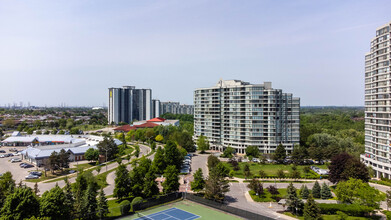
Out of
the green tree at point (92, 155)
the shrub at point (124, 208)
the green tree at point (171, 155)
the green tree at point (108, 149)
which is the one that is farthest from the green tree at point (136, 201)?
the green tree at point (108, 149)

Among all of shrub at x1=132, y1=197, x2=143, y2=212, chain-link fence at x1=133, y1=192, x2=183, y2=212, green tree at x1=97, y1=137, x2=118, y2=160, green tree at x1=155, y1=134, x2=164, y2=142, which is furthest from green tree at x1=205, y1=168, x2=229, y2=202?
green tree at x1=155, y1=134, x2=164, y2=142

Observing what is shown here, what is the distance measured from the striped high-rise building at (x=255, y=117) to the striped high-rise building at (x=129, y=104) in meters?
70.1

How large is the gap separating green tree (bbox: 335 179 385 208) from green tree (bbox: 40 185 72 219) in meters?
25.4

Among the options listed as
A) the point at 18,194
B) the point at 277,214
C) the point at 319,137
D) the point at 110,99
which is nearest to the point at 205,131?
the point at 319,137

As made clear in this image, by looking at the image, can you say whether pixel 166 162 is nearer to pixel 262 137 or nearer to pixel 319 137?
pixel 262 137

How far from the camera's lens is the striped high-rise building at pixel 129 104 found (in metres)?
120

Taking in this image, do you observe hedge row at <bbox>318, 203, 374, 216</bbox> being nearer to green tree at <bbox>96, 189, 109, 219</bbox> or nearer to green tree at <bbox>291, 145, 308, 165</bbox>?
green tree at <bbox>96, 189, 109, 219</bbox>

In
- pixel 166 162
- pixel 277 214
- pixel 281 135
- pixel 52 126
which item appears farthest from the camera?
pixel 52 126

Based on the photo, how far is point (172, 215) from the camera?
1015 inches

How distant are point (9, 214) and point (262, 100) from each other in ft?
155

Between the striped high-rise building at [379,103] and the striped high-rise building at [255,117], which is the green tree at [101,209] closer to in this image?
the striped high-rise building at [379,103]

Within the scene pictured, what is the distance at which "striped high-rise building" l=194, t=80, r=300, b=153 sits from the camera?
183ft

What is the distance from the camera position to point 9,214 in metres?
19.1

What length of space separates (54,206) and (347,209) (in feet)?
82.9
